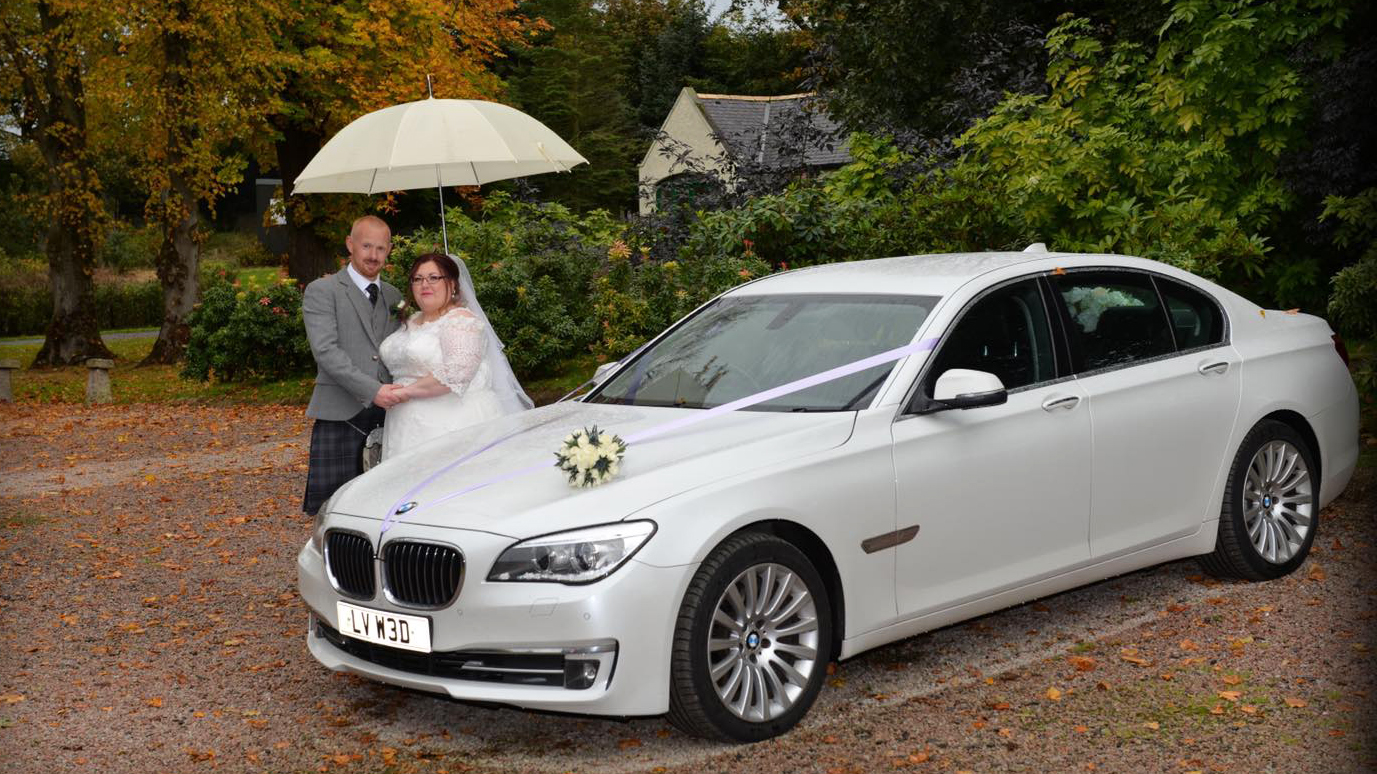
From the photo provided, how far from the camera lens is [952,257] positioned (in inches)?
259

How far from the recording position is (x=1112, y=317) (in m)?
6.22

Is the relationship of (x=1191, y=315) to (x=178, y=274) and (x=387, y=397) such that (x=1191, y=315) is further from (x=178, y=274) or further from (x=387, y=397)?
(x=178, y=274)

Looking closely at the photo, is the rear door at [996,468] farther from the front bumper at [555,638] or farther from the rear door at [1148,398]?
the front bumper at [555,638]

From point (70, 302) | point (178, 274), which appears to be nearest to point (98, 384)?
point (178, 274)

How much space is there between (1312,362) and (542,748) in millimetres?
4349

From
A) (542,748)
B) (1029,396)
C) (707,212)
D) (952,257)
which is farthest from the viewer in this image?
(707,212)

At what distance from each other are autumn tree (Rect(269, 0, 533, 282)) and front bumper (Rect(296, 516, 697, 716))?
2378 centimetres

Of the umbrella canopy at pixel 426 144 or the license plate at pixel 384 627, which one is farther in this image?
the umbrella canopy at pixel 426 144

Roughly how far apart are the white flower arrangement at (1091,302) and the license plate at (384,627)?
314 cm

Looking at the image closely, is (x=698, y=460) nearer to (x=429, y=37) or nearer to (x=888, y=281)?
(x=888, y=281)

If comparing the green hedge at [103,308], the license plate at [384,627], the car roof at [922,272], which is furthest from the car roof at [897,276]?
the green hedge at [103,308]

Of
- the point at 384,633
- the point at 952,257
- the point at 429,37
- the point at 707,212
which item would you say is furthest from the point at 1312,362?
the point at 429,37

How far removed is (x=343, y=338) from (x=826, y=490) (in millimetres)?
3265

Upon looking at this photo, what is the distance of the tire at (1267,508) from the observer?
6457mm
